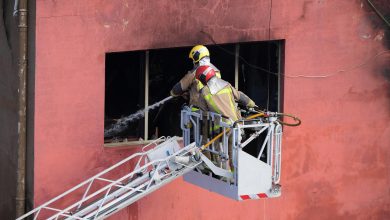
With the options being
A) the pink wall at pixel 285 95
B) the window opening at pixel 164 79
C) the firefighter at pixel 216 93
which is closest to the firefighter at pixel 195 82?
the firefighter at pixel 216 93

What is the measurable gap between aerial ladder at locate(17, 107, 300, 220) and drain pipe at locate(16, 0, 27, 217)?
270 millimetres

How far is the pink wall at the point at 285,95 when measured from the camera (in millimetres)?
11695

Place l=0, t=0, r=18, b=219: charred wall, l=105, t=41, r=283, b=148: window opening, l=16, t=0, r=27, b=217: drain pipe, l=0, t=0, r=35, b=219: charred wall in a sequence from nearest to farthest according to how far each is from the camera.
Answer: l=16, t=0, r=27, b=217: drain pipe < l=0, t=0, r=35, b=219: charred wall < l=0, t=0, r=18, b=219: charred wall < l=105, t=41, r=283, b=148: window opening

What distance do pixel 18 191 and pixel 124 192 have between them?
1400 mm

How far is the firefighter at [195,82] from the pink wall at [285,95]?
3.18ft

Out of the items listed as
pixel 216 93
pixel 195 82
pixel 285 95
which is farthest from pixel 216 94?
pixel 285 95

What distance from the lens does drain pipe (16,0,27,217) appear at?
11531mm

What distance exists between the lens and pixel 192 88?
457 inches

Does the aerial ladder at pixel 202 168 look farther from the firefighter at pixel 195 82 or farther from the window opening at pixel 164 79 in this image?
the window opening at pixel 164 79

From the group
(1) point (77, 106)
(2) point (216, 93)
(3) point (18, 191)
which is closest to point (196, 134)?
(2) point (216, 93)

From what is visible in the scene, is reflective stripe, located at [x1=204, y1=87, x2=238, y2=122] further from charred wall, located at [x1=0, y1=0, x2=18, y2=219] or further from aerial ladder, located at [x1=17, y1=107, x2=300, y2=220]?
charred wall, located at [x1=0, y1=0, x2=18, y2=219]

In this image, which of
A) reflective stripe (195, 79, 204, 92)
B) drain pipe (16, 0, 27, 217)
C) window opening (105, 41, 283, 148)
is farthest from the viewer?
window opening (105, 41, 283, 148)

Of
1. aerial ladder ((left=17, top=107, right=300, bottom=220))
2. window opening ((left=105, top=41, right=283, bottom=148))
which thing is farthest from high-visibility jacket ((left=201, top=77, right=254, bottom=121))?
window opening ((left=105, top=41, right=283, bottom=148))

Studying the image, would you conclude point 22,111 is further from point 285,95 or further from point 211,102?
point 285,95
